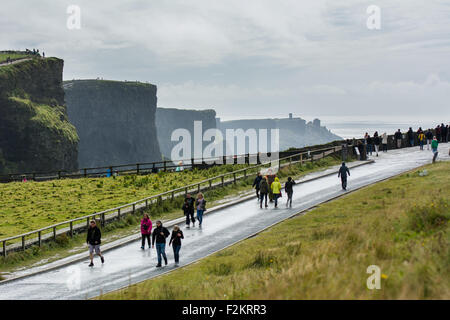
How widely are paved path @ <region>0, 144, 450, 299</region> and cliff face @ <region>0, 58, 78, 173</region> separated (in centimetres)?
11488

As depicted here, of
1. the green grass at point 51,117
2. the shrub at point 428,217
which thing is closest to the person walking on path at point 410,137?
the shrub at point 428,217

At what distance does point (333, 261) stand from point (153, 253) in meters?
11.1

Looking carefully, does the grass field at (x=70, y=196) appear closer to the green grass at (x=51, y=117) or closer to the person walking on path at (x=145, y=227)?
the person walking on path at (x=145, y=227)

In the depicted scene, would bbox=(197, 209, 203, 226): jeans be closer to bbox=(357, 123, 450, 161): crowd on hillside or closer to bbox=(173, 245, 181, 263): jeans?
bbox=(173, 245, 181, 263): jeans

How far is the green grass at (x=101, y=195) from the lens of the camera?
68.5 ft

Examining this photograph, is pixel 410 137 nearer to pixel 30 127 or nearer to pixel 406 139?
pixel 406 139

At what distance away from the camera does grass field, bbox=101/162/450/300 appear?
7.73m

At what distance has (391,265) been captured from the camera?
874cm

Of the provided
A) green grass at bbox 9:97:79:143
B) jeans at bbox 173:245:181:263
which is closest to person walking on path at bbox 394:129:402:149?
jeans at bbox 173:245:181:263

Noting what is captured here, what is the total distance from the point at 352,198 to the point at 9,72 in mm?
133331

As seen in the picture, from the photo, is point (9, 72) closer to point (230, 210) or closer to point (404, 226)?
point (230, 210)

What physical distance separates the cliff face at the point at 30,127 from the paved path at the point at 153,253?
115 metres

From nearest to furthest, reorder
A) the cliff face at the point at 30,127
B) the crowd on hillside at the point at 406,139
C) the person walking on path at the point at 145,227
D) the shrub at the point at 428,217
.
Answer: the shrub at the point at 428,217, the person walking on path at the point at 145,227, the crowd on hillside at the point at 406,139, the cliff face at the point at 30,127
